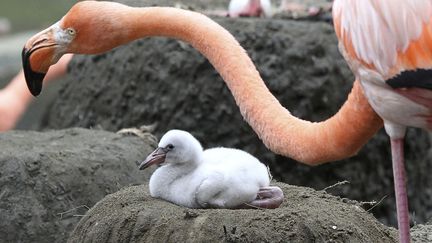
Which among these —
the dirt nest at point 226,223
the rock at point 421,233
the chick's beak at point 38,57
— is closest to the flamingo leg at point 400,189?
the dirt nest at point 226,223

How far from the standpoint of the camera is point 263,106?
4.51m

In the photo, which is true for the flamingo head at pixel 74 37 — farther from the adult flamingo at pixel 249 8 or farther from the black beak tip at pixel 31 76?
the adult flamingo at pixel 249 8

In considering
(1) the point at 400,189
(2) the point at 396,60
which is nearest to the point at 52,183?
(1) the point at 400,189

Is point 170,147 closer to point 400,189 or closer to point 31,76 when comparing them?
point 31,76

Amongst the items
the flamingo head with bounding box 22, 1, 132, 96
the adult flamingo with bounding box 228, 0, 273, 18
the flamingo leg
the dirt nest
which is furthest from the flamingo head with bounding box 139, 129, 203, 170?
the adult flamingo with bounding box 228, 0, 273, 18

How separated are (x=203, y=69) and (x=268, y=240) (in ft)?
10.7

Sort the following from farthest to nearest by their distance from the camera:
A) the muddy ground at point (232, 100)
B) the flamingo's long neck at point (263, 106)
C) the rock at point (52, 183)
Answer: the muddy ground at point (232, 100) → the rock at point (52, 183) → the flamingo's long neck at point (263, 106)

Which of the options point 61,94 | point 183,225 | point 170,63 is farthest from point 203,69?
point 183,225

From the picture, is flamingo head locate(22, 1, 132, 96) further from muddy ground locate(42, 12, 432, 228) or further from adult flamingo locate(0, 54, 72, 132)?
adult flamingo locate(0, 54, 72, 132)

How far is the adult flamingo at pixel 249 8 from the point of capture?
25.5 feet

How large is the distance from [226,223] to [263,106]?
642mm

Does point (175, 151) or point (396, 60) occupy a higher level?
point (396, 60)

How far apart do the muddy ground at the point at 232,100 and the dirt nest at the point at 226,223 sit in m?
2.54

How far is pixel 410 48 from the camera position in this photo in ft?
12.7
